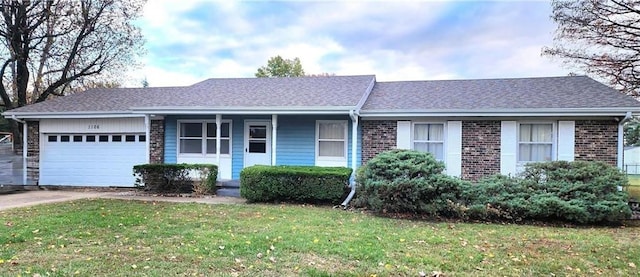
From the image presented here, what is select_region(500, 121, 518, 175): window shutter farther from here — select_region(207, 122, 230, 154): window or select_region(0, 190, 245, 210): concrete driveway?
select_region(207, 122, 230, 154): window

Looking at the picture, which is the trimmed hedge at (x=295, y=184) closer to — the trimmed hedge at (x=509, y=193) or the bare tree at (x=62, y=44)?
the trimmed hedge at (x=509, y=193)

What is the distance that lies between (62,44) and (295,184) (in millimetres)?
16476

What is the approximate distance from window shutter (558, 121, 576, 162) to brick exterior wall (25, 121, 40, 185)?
1619cm

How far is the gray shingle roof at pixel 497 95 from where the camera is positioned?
10.9m

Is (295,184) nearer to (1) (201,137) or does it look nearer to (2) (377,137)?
(2) (377,137)

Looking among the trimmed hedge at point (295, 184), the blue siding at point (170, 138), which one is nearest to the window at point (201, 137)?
the blue siding at point (170, 138)

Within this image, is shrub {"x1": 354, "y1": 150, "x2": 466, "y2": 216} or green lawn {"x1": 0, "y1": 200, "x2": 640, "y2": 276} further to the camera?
shrub {"x1": 354, "y1": 150, "x2": 466, "y2": 216}

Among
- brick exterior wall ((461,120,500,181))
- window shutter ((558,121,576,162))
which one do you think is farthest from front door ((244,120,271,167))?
window shutter ((558,121,576,162))

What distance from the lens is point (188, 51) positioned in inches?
933

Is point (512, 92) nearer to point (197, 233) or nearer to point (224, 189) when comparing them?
point (224, 189)

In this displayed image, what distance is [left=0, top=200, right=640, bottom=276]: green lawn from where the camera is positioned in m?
4.59

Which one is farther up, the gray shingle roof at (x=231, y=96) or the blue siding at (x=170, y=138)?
the gray shingle roof at (x=231, y=96)

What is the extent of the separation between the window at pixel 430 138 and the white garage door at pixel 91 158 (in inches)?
343

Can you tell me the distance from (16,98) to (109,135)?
11.5 meters
